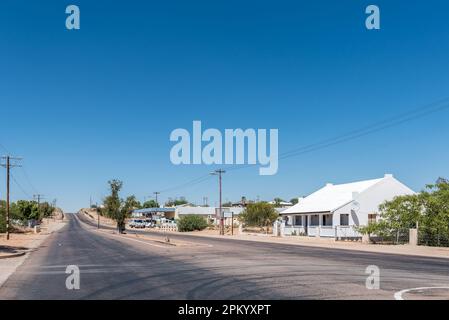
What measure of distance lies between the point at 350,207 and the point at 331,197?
21.9 feet

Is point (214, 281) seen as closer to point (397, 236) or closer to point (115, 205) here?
point (397, 236)

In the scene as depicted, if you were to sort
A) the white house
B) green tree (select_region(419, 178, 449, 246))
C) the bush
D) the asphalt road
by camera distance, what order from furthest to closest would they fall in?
the bush
the white house
green tree (select_region(419, 178, 449, 246))
the asphalt road

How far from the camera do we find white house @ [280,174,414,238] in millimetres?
49938

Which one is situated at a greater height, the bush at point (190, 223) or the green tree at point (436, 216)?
the green tree at point (436, 216)

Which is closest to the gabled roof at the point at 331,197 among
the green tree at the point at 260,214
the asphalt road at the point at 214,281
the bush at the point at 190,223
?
the green tree at the point at 260,214

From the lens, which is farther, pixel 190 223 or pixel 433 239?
pixel 190 223

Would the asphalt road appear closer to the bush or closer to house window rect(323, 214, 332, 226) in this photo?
house window rect(323, 214, 332, 226)

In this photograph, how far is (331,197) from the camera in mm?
56875

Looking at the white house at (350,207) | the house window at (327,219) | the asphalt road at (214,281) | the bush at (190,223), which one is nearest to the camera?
the asphalt road at (214,281)

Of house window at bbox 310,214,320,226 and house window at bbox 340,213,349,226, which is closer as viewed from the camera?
house window at bbox 340,213,349,226

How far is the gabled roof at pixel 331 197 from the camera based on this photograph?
51.9m

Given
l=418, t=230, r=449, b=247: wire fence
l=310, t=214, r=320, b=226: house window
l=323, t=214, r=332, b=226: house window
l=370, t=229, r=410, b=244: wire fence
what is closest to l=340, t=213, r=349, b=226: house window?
l=323, t=214, r=332, b=226: house window

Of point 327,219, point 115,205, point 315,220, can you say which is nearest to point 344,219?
point 327,219

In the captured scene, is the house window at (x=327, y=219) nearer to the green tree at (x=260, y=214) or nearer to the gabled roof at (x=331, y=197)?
the gabled roof at (x=331, y=197)
